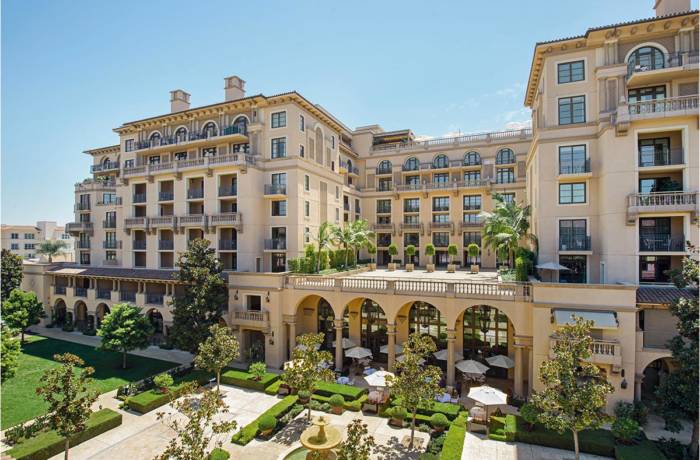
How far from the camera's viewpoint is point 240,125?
38.7 metres

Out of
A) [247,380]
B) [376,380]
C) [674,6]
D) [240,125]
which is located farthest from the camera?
[240,125]

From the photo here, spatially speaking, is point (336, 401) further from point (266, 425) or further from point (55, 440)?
point (55, 440)

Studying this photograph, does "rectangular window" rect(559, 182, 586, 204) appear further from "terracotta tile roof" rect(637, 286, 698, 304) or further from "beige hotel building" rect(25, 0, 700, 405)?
"terracotta tile roof" rect(637, 286, 698, 304)

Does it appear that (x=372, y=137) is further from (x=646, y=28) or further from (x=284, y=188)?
(x=646, y=28)

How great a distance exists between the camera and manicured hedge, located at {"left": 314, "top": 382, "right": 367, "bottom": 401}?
23062mm

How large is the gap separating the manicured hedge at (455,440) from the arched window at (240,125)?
113 ft

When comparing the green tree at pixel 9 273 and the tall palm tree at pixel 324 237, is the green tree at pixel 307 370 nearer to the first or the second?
the tall palm tree at pixel 324 237

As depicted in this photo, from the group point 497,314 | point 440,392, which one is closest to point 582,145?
point 497,314

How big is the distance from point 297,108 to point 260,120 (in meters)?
4.44

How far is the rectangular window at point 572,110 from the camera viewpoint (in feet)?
87.3

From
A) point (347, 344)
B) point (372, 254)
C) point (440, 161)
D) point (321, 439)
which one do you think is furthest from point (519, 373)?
point (440, 161)

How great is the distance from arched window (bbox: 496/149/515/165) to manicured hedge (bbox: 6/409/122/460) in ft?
169

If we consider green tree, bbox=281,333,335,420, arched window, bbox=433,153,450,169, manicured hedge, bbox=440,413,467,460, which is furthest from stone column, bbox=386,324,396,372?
arched window, bbox=433,153,450,169

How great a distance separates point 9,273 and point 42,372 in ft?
69.7
